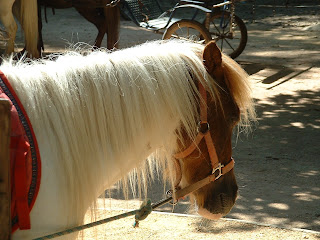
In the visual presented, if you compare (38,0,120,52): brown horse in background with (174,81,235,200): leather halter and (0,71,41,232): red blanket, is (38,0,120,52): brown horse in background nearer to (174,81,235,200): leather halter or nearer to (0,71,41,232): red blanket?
(174,81,235,200): leather halter

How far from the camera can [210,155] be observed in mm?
1715

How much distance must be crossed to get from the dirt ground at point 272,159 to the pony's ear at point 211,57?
0.31 meters

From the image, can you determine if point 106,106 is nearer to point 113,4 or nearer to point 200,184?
point 200,184

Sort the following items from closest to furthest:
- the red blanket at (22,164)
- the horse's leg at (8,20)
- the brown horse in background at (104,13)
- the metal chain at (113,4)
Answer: the red blanket at (22,164) → the horse's leg at (8,20) → the metal chain at (113,4) → the brown horse in background at (104,13)

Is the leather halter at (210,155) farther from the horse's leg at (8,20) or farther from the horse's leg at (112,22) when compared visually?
the horse's leg at (112,22)

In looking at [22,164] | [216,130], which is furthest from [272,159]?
[22,164]

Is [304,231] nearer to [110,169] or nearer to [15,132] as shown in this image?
[110,169]

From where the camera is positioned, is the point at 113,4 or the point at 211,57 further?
the point at 113,4

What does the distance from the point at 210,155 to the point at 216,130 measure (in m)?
0.09

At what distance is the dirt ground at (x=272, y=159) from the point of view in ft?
9.49

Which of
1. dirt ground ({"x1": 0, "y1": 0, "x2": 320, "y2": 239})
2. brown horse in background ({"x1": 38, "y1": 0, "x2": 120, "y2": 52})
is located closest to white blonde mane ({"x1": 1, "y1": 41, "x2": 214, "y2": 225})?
dirt ground ({"x1": 0, "y1": 0, "x2": 320, "y2": 239})

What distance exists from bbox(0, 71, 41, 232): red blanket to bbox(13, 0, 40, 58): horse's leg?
18.6 ft

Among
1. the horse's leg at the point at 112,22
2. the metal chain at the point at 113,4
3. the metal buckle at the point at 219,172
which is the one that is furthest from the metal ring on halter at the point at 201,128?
the horse's leg at the point at 112,22

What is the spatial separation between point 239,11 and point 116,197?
9.25 metres
